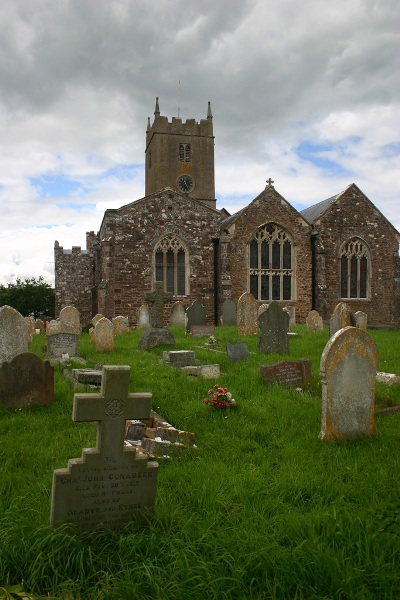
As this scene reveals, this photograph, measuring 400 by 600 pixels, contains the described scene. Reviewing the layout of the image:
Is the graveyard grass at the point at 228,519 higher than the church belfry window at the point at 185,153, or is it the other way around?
the church belfry window at the point at 185,153

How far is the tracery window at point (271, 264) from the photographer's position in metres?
22.1

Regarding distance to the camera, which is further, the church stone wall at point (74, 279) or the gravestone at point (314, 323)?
the church stone wall at point (74, 279)

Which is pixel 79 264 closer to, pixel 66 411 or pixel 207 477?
pixel 66 411


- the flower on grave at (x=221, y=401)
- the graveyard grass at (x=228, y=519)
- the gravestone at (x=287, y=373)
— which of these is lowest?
the graveyard grass at (x=228, y=519)

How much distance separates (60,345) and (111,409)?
24.4 feet

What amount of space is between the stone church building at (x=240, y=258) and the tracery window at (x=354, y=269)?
48mm

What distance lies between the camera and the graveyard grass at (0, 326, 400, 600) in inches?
109

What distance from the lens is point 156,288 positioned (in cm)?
1307

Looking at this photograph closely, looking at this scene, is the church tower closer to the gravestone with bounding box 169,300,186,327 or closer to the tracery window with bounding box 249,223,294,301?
the tracery window with bounding box 249,223,294,301

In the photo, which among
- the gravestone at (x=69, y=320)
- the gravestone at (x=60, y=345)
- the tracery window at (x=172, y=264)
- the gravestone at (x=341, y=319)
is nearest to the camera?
the gravestone at (x=60, y=345)

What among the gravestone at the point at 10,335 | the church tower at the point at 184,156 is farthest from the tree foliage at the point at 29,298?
the gravestone at the point at 10,335

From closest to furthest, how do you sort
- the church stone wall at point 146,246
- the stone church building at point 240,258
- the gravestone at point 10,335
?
the gravestone at point 10,335 → the church stone wall at point 146,246 → the stone church building at point 240,258

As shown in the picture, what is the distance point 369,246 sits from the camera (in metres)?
23.2

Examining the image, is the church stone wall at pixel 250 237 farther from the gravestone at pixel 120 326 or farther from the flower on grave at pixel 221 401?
the flower on grave at pixel 221 401
